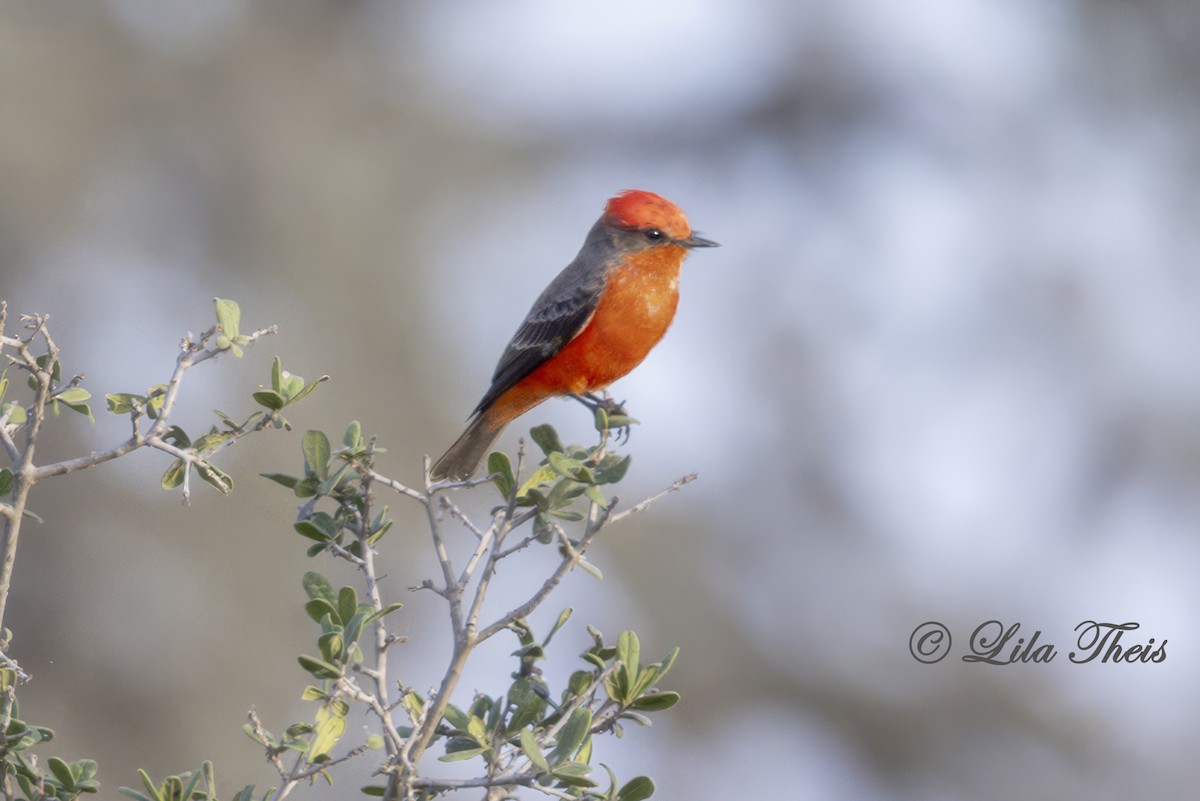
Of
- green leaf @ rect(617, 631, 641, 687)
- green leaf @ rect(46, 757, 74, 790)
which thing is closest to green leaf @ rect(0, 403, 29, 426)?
green leaf @ rect(46, 757, 74, 790)

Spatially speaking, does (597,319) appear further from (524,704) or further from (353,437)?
(524,704)

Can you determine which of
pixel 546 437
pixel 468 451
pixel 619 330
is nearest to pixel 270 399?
pixel 546 437

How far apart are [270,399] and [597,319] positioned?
8.06ft

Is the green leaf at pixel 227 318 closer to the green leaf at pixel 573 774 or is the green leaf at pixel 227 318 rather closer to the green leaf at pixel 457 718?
the green leaf at pixel 457 718

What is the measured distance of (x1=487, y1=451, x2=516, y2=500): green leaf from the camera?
227cm

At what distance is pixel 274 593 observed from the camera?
30.4 ft

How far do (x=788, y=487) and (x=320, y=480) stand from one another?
9.20m

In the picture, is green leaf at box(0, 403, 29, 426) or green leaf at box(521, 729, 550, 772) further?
green leaf at box(0, 403, 29, 426)

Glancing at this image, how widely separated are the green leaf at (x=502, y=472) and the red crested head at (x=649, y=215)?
2525 millimetres

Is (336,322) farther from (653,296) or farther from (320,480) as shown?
(320,480)

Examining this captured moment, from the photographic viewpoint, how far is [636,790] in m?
2.04

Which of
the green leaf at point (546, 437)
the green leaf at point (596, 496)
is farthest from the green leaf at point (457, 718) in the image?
the green leaf at point (546, 437)

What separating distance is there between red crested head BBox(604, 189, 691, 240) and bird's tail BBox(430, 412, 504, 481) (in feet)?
2.81

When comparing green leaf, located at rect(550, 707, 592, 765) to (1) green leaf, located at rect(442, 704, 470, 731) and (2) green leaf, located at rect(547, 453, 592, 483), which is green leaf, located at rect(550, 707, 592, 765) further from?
(2) green leaf, located at rect(547, 453, 592, 483)
